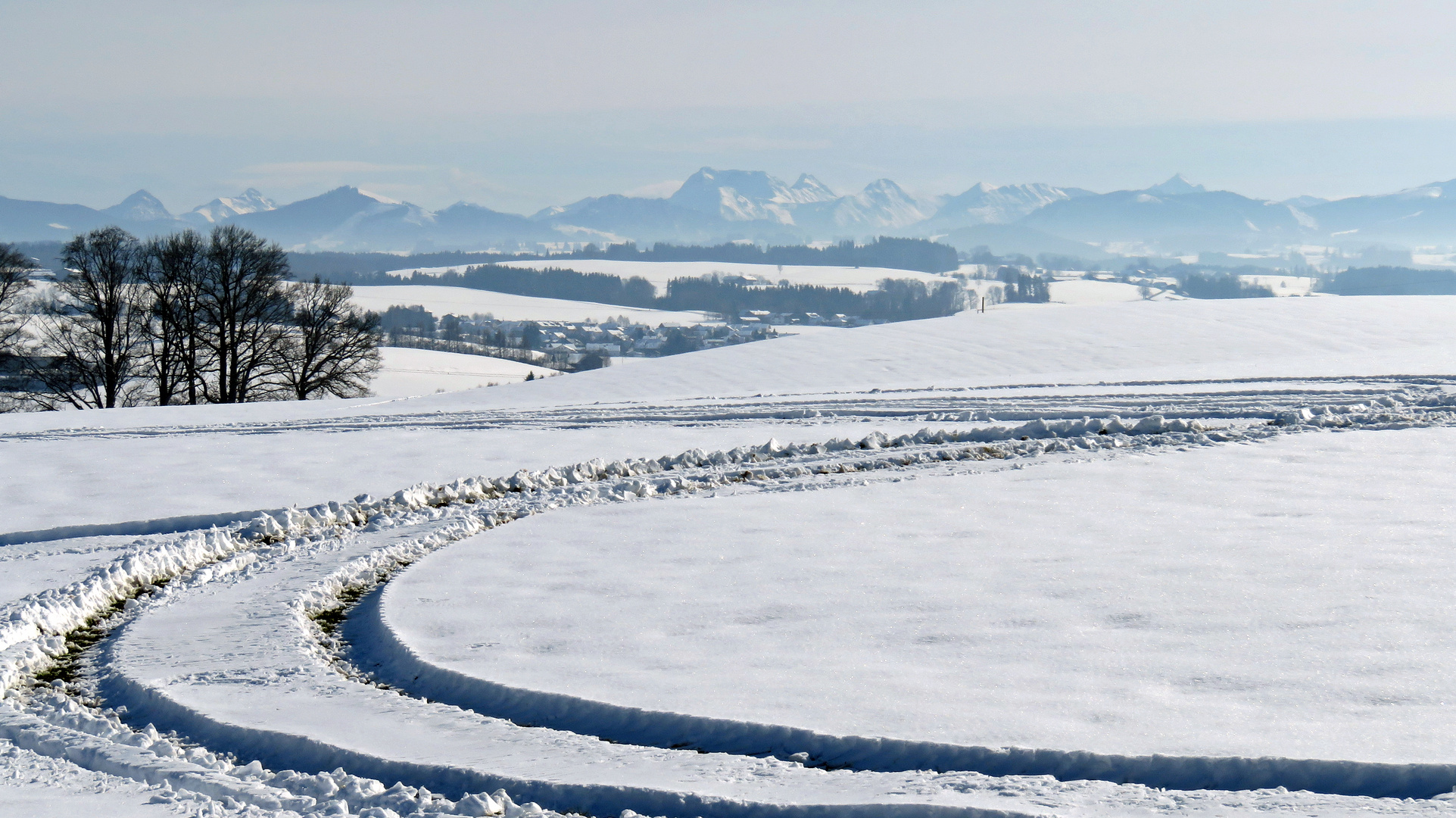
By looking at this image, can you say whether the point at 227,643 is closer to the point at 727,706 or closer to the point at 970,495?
the point at 727,706

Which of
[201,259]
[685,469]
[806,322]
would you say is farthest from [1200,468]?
[806,322]

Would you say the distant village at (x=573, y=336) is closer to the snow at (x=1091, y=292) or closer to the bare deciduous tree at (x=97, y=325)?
the snow at (x=1091, y=292)

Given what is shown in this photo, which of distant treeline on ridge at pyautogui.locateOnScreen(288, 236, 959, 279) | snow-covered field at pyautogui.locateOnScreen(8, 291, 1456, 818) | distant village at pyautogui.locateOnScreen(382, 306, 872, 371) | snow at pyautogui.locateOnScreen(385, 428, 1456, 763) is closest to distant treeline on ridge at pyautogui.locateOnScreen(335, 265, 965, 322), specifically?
distant village at pyautogui.locateOnScreen(382, 306, 872, 371)

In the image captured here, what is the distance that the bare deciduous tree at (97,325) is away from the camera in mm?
34906

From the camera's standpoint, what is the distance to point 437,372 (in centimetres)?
5819

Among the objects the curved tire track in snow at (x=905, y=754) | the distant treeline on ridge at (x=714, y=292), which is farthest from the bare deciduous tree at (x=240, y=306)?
the distant treeline on ridge at (x=714, y=292)

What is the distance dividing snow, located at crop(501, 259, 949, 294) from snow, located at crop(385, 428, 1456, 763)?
119 m

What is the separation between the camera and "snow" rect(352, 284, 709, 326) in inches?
4087

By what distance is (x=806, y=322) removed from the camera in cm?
9181

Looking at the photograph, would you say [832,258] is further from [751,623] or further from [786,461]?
[751,623]

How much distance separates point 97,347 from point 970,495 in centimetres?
3533

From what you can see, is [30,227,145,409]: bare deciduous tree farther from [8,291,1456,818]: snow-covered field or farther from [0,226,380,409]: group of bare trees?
[8,291,1456,818]: snow-covered field

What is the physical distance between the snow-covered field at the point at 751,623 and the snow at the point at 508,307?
85912 mm

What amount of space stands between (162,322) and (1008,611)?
3701 centimetres
